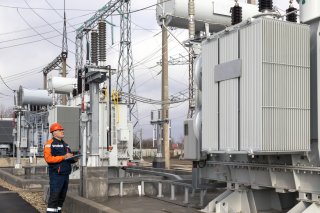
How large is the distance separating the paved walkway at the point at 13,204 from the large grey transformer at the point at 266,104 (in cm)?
572

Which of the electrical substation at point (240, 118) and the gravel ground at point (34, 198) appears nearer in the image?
the electrical substation at point (240, 118)

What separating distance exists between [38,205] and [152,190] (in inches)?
129

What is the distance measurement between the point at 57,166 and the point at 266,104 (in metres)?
4.19

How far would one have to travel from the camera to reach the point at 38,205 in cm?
1299

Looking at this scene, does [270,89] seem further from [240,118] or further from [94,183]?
[94,183]

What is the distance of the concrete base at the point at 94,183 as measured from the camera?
38.1 feet

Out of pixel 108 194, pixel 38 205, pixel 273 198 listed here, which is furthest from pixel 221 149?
pixel 38 205

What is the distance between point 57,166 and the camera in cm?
897

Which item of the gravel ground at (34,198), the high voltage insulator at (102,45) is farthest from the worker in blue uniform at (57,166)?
the high voltage insulator at (102,45)

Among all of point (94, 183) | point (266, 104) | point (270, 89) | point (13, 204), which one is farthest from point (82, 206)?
point (270, 89)

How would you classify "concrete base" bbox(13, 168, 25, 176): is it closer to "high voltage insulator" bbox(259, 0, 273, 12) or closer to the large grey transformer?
the large grey transformer

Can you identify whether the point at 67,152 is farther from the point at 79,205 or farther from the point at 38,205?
the point at 38,205

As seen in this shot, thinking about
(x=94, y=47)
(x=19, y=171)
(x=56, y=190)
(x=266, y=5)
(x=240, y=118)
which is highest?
(x=266, y=5)

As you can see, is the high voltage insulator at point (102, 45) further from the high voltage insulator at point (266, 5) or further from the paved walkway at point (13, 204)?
the high voltage insulator at point (266, 5)
